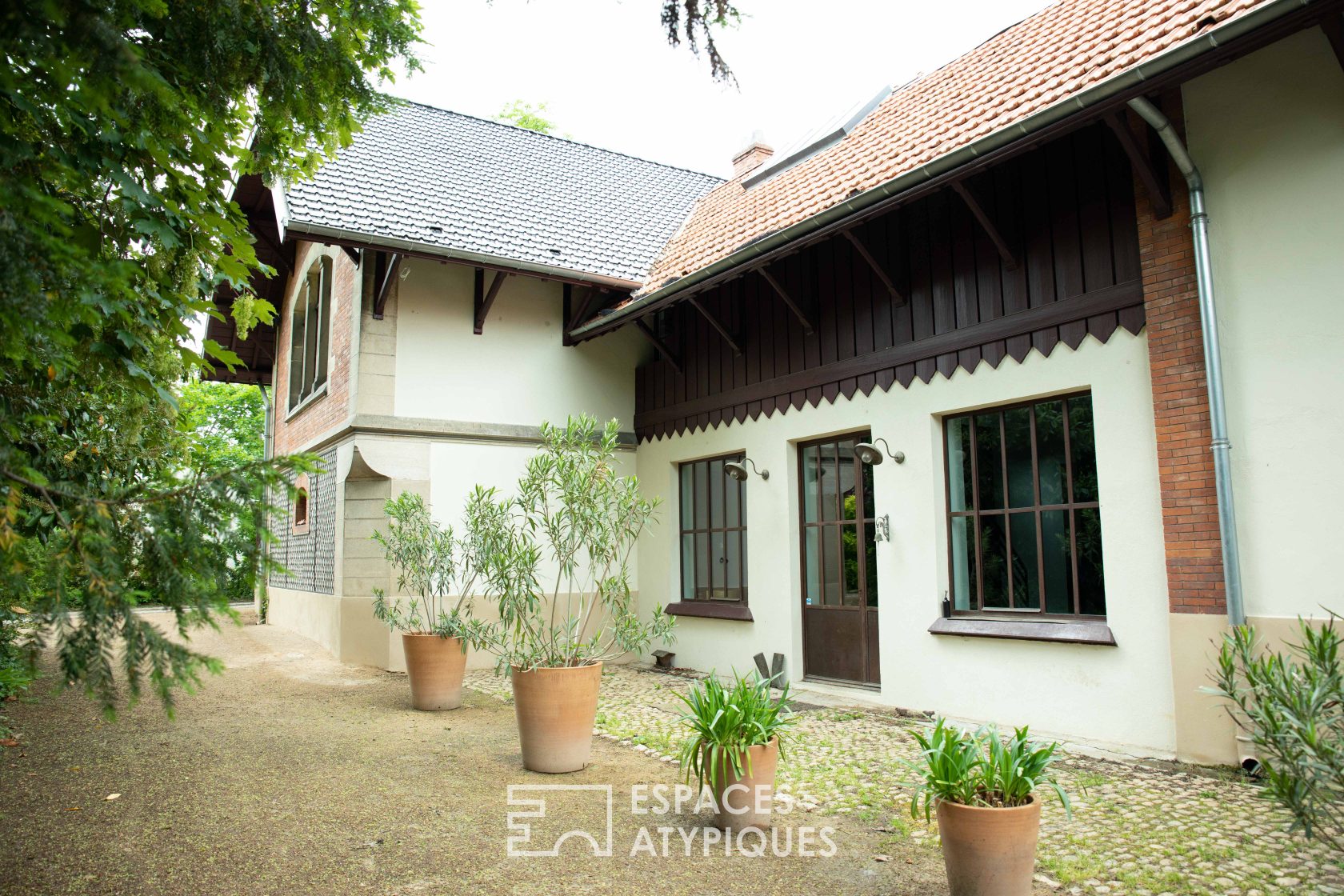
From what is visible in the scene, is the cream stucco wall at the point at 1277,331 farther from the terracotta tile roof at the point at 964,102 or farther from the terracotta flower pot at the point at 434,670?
the terracotta flower pot at the point at 434,670

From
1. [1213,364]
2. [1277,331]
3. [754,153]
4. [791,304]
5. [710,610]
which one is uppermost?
[754,153]

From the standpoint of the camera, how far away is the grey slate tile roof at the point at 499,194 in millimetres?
9258

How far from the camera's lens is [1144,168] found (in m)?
5.34

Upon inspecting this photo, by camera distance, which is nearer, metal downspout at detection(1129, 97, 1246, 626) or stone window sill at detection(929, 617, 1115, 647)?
metal downspout at detection(1129, 97, 1246, 626)

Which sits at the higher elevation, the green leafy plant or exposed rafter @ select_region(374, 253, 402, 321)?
exposed rafter @ select_region(374, 253, 402, 321)

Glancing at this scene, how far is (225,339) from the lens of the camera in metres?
17.2

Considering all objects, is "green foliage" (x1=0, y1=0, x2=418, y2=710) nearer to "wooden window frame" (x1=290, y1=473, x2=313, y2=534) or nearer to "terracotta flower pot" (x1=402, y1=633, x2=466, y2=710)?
"terracotta flower pot" (x1=402, y1=633, x2=466, y2=710)

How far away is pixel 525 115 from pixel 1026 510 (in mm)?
19385

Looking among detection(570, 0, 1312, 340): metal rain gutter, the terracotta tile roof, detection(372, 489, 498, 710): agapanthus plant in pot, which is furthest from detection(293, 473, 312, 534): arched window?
detection(570, 0, 1312, 340): metal rain gutter

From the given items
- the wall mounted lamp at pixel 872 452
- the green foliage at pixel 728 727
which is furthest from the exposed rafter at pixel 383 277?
the green foliage at pixel 728 727

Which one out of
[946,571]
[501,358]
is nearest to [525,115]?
[501,358]
